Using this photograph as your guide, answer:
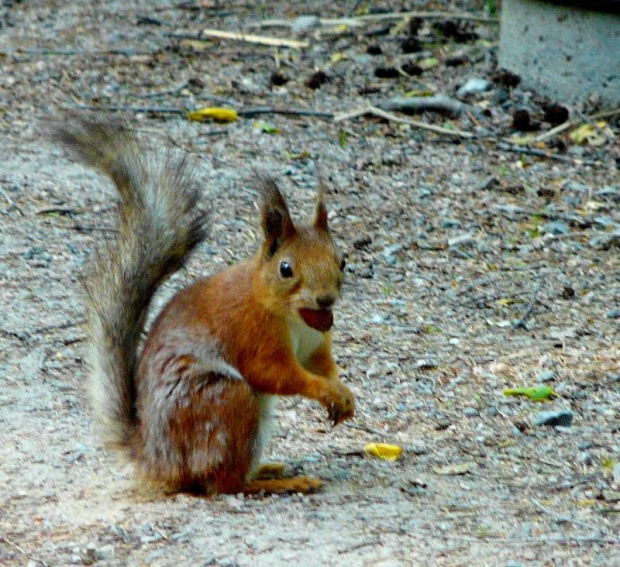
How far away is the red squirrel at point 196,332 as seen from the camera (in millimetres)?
2748

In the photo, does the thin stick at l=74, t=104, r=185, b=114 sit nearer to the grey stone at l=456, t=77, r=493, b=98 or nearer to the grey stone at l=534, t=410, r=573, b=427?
the grey stone at l=456, t=77, r=493, b=98

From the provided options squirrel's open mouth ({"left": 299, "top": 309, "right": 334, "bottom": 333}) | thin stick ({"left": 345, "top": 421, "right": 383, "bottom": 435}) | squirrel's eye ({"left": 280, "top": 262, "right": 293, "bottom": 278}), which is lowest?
thin stick ({"left": 345, "top": 421, "right": 383, "bottom": 435})

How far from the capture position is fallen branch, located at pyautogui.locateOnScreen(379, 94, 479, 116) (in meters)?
6.03

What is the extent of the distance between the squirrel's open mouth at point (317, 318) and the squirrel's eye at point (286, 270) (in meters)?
0.09

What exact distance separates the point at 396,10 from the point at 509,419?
4.78 meters

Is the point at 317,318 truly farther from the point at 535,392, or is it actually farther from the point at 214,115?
the point at 214,115

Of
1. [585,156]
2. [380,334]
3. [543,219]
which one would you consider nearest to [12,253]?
[380,334]

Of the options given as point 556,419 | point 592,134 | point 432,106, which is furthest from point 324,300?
point 432,106

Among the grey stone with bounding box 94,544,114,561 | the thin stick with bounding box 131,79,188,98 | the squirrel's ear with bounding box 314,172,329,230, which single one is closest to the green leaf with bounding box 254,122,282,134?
the thin stick with bounding box 131,79,188,98

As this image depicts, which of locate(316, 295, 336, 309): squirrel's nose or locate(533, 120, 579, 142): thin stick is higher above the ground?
locate(316, 295, 336, 309): squirrel's nose

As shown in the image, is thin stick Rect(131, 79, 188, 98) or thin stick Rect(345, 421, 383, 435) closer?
thin stick Rect(345, 421, 383, 435)

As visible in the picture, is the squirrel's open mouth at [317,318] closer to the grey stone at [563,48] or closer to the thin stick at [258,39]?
the grey stone at [563,48]

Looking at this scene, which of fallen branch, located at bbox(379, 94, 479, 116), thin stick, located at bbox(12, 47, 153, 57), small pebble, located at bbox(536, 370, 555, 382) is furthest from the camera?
thin stick, located at bbox(12, 47, 153, 57)

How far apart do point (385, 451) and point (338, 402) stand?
34 centimetres
